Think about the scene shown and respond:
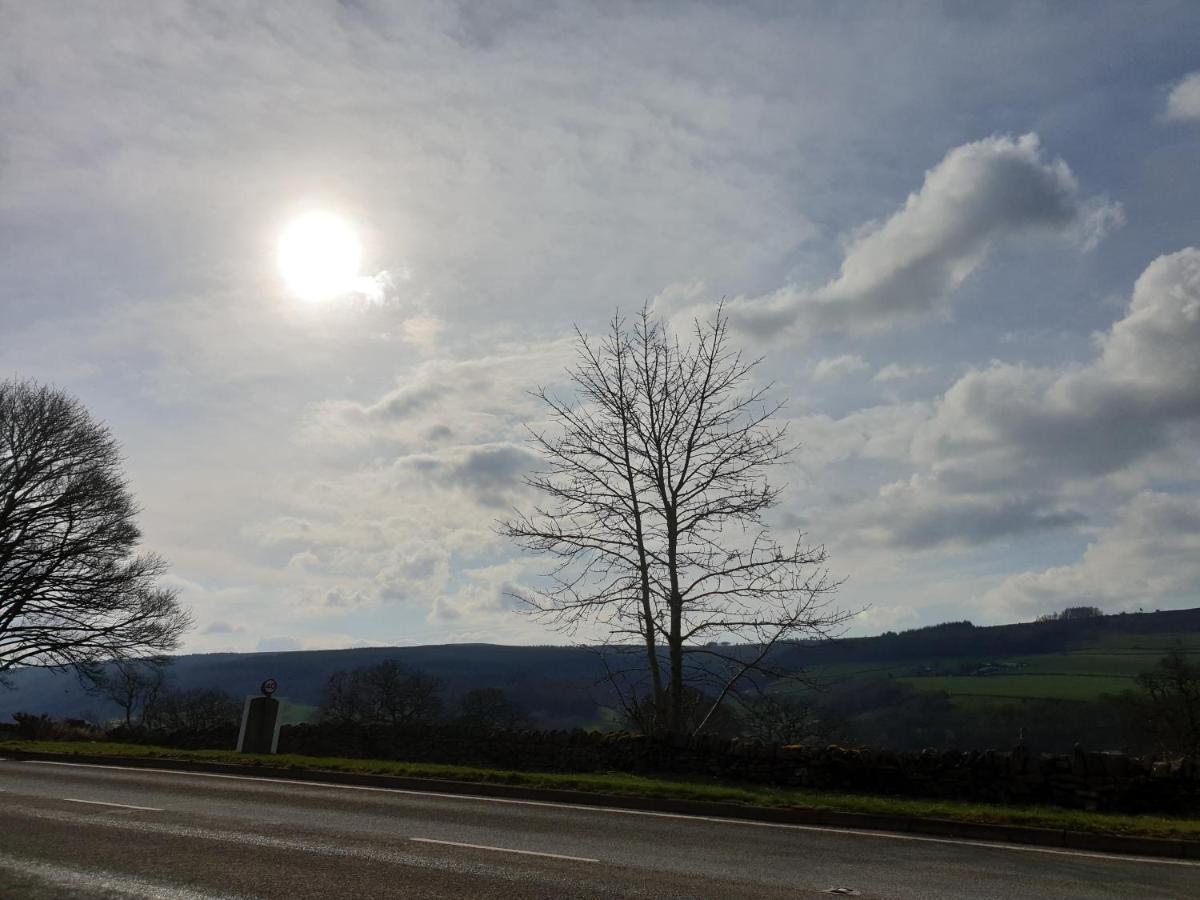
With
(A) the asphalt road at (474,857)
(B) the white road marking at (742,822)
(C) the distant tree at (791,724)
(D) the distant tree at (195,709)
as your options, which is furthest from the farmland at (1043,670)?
(A) the asphalt road at (474,857)

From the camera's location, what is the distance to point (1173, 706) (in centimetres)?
4544

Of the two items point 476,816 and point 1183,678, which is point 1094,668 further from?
point 476,816

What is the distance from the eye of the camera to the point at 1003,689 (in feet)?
290

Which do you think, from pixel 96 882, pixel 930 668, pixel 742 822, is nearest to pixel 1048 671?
pixel 930 668

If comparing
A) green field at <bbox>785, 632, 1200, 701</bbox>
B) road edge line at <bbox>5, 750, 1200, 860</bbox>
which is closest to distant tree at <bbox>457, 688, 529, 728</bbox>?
green field at <bbox>785, 632, 1200, 701</bbox>

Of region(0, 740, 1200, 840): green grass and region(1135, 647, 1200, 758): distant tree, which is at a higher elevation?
region(1135, 647, 1200, 758): distant tree

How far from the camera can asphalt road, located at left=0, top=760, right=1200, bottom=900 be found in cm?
759

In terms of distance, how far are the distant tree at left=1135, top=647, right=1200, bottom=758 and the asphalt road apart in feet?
127

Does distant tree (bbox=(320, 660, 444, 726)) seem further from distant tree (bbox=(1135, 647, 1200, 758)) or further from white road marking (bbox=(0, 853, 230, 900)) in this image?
white road marking (bbox=(0, 853, 230, 900))

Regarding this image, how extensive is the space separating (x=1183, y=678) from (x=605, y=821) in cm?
4792

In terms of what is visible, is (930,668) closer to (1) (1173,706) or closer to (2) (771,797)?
(1) (1173,706)

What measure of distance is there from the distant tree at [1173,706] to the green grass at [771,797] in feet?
113

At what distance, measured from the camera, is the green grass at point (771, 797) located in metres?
12.3

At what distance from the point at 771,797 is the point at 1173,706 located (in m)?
41.5
